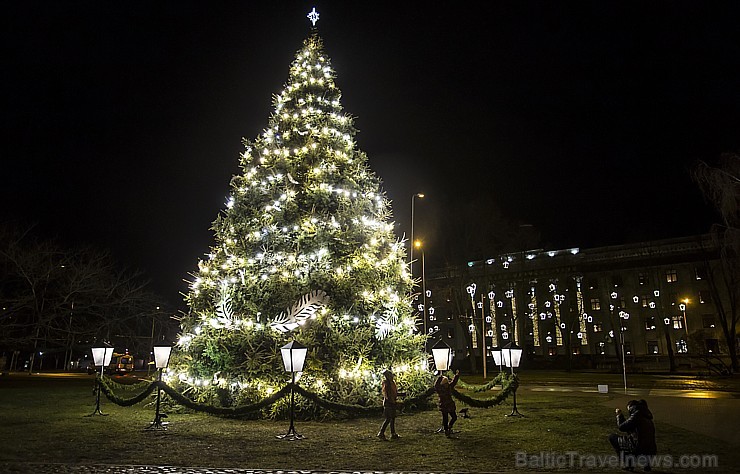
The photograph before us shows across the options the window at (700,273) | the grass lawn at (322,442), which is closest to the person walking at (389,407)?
the grass lawn at (322,442)

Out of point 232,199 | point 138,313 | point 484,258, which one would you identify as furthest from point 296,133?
point 484,258

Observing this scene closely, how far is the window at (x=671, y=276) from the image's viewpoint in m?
68.2

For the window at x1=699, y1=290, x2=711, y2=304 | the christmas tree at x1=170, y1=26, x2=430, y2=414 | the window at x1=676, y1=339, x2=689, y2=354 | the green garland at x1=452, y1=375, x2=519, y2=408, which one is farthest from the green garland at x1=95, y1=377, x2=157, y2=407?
the window at x1=699, y1=290, x2=711, y2=304

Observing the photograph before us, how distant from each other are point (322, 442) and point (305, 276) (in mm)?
6053

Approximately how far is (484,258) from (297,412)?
3669 cm

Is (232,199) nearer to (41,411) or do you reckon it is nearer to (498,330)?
(41,411)

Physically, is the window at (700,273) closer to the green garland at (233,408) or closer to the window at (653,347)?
the window at (653,347)

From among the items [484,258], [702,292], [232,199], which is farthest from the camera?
[702,292]

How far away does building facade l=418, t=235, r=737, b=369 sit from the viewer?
2569 inches

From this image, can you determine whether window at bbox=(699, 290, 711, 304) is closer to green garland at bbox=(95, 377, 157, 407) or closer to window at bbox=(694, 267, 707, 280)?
window at bbox=(694, 267, 707, 280)

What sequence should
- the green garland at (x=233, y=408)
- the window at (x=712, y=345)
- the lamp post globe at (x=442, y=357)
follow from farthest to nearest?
the window at (x=712, y=345) < the lamp post globe at (x=442, y=357) < the green garland at (x=233, y=408)

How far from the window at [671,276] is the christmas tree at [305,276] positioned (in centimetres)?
6179

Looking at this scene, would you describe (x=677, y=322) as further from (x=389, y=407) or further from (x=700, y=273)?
(x=389, y=407)

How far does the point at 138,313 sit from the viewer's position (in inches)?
1692
